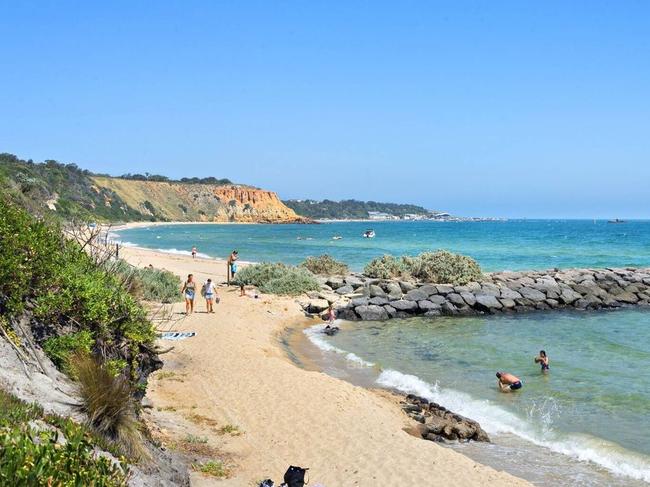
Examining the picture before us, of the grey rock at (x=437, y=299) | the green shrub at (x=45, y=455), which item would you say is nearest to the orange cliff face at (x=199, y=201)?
the grey rock at (x=437, y=299)

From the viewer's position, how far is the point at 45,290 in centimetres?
741

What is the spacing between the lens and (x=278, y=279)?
2652cm

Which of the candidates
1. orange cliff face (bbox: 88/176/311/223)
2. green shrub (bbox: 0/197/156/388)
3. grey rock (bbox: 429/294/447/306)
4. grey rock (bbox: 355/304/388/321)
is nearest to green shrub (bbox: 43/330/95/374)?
green shrub (bbox: 0/197/156/388)

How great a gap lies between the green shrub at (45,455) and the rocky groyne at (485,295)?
18.0 metres

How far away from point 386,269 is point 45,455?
2587cm

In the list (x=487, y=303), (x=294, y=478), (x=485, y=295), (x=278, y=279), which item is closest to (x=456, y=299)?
(x=487, y=303)

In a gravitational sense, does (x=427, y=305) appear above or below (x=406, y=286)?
below

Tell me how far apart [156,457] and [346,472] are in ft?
9.63

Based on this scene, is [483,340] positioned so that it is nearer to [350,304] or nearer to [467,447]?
[350,304]

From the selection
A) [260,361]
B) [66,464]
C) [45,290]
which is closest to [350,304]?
[260,361]

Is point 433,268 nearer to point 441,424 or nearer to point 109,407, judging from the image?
point 441,424

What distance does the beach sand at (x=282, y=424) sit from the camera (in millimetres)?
8273

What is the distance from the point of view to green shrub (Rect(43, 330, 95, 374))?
6.88 meters

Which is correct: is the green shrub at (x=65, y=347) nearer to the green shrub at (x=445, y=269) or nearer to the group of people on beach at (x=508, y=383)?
the group of people on beach at (x=508, y=383)
